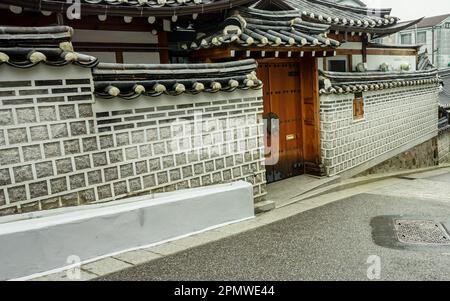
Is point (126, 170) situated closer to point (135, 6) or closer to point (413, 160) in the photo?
point (135, 6)

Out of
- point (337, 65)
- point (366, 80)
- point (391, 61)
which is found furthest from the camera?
point (391, 61)

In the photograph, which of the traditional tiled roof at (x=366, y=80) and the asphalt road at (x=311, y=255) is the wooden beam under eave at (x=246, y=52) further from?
the asphalt road at (x=311, y=255)

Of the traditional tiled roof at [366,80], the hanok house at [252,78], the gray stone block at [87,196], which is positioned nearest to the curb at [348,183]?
the hanok house at [252,78]

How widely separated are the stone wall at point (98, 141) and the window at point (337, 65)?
299 inches

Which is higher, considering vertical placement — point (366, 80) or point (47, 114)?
point (366, 80)

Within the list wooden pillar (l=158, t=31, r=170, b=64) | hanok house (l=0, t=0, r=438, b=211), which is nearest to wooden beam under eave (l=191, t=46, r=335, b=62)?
hanok house (l=0, t=0, r=438, b=211)

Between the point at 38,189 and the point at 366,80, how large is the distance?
959cm

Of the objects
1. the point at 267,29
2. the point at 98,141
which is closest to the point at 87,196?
the point at 98,141

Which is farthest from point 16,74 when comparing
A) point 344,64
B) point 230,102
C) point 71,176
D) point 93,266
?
point 344,64

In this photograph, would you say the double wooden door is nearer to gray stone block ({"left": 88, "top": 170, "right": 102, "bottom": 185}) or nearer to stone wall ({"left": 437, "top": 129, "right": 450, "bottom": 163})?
gray stone block ({"left": 88, "top": 170, "right": 102, "bottom": 185})

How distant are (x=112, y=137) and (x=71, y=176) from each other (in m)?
0.76

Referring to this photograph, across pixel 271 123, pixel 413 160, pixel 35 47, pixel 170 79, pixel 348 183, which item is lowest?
pixel 413 160

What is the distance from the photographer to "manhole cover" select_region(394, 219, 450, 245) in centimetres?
603

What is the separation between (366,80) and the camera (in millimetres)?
11547
